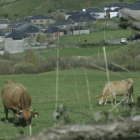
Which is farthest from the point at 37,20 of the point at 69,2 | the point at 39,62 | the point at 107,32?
the point at 39,62

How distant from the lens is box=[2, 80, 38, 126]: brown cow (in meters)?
11.9

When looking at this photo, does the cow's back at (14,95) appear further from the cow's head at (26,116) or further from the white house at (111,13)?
the white house at (111,13)

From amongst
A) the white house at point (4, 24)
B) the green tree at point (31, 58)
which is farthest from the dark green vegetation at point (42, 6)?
the green tree at point (31, 58)

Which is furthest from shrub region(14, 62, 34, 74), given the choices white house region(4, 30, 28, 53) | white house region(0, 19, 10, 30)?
white house region(0, 19, 10, 30)

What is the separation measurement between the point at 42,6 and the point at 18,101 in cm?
14326

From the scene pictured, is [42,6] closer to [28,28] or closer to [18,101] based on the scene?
[28,28]

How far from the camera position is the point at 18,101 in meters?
12.8

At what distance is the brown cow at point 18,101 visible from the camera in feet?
39.1

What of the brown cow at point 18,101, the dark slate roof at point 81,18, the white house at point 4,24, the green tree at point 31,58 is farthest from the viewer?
the white house at point 4,24

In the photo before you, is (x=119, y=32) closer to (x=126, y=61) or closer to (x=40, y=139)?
(x=126, y=61)

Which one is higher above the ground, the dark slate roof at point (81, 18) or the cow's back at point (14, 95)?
the cow's back at point (14, 95)

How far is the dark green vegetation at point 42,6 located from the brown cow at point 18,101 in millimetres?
140202

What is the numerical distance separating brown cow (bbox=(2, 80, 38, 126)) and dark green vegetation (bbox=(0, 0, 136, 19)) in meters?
140

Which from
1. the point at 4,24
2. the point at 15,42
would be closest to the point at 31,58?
the point at 15,42
